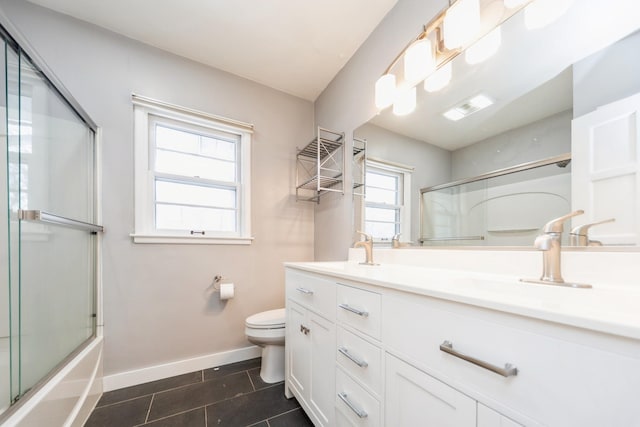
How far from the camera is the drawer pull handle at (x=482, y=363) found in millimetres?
494

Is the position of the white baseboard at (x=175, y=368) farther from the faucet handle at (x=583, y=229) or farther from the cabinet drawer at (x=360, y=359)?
the faucet handle at (x=583, y=229)

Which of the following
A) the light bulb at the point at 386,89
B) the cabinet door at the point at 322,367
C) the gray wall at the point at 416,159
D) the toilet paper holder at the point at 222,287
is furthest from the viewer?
the toilet paper holder at the point at 222,287

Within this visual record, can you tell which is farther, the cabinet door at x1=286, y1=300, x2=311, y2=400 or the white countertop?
the cabinet door at x1=286, y1=300, x2=311, y2=400

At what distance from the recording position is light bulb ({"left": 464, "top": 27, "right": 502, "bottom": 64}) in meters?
1.04

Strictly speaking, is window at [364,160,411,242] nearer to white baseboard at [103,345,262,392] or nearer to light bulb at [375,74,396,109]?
light bulb at [375,74,396,109]

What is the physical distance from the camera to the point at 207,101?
6.56ft

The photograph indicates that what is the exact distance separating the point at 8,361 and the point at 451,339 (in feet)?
5.36

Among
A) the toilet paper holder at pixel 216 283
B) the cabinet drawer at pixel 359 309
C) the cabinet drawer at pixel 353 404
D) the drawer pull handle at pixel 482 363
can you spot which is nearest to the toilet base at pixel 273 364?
the toilet paper holder at pixel 216 283

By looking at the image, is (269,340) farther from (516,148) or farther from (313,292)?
(516,148)

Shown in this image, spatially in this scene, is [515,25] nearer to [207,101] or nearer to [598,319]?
[598,319]

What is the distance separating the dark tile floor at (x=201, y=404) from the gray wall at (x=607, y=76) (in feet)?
5.92

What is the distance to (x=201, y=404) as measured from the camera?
1.44 metres

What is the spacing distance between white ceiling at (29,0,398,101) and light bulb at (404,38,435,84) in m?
0.45

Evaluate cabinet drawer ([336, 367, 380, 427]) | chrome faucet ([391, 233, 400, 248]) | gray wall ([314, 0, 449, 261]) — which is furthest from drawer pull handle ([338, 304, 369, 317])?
gray wall ([314, 0, 449, 261])
